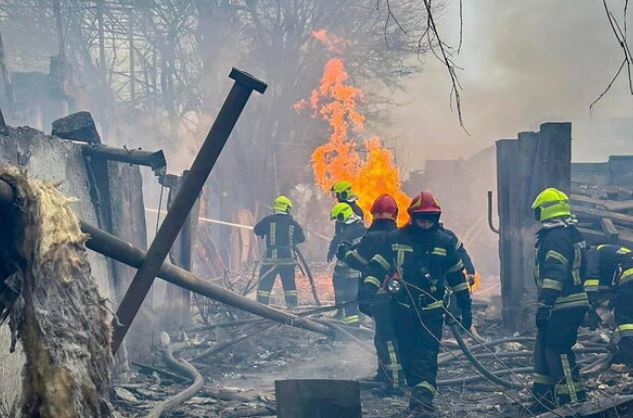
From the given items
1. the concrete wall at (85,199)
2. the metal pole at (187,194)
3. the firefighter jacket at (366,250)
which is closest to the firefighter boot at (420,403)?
the firefighter jacket at (366,250)

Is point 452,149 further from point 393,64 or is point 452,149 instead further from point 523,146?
point 523,146

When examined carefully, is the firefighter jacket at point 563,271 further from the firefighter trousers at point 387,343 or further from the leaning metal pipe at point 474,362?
the firefighter trousers at point 387,343

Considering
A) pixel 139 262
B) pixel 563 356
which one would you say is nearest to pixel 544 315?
pixel 563 356

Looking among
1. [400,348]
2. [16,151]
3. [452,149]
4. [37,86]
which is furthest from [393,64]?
[16,151]

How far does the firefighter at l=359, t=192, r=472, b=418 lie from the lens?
21.8 feet

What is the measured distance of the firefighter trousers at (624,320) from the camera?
7.27 meters

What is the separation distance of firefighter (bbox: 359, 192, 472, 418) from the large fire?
11667 millimetres

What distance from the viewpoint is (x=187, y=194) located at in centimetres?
358

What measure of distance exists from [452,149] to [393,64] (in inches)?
214

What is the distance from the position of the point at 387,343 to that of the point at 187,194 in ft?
13.9

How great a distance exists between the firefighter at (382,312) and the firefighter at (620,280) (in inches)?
86.0

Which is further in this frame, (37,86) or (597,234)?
(37,86)

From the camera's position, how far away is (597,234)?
10.3m

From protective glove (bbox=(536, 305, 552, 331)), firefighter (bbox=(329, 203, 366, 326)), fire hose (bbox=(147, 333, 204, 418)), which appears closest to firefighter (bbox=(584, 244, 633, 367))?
protective glove (bbox=(536, 305, 552, 331))
